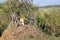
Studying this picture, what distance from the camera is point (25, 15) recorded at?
1528 cm

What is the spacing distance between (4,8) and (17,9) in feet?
3.74

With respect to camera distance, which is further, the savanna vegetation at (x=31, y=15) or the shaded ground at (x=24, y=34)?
the savanna vegetation at (x=31, y=15)

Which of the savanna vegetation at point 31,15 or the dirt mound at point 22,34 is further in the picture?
the savanna vegetation at point 31,15

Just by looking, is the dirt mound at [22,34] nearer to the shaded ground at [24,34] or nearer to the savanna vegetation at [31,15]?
the shaded ground at [24,34]

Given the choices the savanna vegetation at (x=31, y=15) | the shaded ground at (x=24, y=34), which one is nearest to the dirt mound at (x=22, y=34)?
the shaded ground at (x=24, y=34)

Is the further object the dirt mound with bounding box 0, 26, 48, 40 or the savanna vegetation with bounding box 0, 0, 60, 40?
the savanna vegetation with bounding box 0, 0, 60, 40

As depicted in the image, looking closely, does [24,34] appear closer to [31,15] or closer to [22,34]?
[22,34]

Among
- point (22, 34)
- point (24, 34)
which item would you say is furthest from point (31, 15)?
point (24, 34)

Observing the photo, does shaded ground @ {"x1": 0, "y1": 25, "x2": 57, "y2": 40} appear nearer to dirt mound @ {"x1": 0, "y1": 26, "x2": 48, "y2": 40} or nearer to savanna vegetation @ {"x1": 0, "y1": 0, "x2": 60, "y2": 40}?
dirt mound @ {"x1": 0, "y1": 26, "x2": 48, "y2": 40}

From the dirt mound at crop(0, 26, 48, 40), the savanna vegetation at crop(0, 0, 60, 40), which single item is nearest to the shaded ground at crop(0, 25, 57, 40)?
the dirt mound at crop(0, 26, 48, 40)

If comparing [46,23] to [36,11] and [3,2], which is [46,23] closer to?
[36,11]

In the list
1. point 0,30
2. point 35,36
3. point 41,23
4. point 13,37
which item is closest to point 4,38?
point 13,37

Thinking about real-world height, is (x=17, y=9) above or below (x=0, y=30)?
above

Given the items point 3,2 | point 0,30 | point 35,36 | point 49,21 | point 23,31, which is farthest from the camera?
point 3,2
